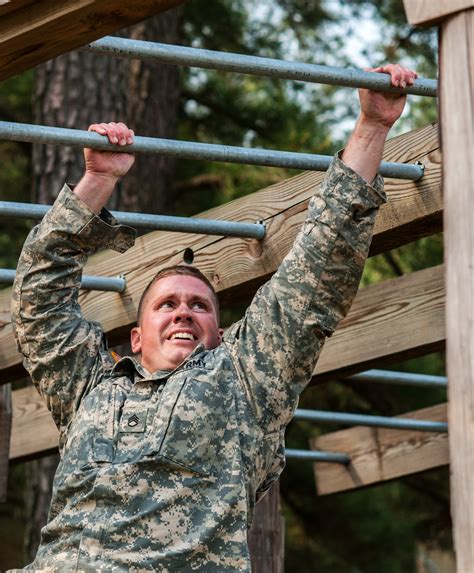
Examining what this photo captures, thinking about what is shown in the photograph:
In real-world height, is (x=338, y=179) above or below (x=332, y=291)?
above

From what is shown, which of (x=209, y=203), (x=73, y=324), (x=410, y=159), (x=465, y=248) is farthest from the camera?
(x=209, y=203)

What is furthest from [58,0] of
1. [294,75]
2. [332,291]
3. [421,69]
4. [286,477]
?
[421,69]

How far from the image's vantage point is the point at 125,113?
8.62 m

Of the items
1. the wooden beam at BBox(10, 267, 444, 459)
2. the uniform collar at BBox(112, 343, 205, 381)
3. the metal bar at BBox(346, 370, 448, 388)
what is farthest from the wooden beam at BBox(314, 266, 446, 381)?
the uniform collar at BBox(112, 343, 205, 381)

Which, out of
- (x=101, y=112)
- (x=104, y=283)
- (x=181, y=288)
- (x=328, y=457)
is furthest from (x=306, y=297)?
(x=101, y=112)

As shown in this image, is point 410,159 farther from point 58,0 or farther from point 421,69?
point 421,69

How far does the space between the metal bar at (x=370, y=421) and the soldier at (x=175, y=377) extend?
2219mm

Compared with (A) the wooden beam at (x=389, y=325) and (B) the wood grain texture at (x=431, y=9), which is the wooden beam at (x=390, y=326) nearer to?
(A) the wooden beam at (x=389, y=325)

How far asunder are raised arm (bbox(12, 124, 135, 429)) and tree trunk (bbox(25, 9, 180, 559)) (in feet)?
14.4

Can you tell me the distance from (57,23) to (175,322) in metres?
1.14

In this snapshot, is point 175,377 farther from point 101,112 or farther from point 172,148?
point 101,112

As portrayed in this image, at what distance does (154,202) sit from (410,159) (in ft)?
15.5

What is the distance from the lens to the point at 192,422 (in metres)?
3.49

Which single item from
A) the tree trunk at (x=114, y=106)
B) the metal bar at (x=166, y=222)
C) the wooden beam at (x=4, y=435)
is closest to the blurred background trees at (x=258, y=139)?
the tree trunk at (x=114, y=106)
